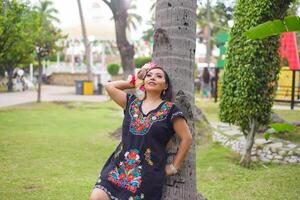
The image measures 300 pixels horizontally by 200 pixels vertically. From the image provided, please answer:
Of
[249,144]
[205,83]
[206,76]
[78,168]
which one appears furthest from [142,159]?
[205,83]

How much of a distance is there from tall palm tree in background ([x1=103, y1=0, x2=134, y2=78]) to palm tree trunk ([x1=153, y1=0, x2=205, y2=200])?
8177mm

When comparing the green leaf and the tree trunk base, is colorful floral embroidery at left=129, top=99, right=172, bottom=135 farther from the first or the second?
the tree trunk base

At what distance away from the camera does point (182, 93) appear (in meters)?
3.53

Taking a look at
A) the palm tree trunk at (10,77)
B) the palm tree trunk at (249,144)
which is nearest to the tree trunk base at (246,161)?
the palm tree trunk at (249,144)

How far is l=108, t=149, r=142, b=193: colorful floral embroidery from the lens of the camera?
3.08 m

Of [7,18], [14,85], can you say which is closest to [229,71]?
[7,18]

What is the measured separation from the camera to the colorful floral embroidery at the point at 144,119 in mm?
3145

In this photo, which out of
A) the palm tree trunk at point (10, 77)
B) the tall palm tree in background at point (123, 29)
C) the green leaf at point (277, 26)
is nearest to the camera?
the green leaf at point (277, 26)

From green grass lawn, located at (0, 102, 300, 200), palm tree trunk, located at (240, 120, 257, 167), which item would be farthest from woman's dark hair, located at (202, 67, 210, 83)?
palm tree trunk, located at (240, 120, 257, 167)

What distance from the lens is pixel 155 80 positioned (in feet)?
10.8

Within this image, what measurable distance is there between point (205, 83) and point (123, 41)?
1018 centimetres

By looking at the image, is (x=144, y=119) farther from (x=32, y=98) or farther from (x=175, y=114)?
(x=32, y=98)

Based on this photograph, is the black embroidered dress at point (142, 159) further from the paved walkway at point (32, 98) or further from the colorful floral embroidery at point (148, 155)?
the paved walkway at point (32, 98)

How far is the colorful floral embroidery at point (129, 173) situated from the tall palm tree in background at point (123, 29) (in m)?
8.81
